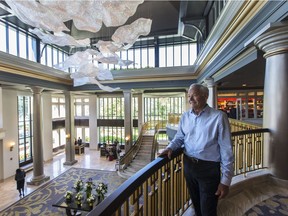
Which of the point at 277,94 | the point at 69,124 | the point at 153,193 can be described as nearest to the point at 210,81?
the point at 277,94

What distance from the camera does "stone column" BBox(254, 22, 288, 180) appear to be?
96.6 inches

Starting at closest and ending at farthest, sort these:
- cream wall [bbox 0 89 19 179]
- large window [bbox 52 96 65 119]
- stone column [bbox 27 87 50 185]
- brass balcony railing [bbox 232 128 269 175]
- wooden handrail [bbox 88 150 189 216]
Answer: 1. wooden handrail [bbox 88 150 189 216]
2. brass balcony railing [bbox 232 128 269 175]
3. stone column [bbox 27 87 50 185]
4. cream wall [bbox 0 89 19 179]
5. large window [bbox 52 96 65 119]

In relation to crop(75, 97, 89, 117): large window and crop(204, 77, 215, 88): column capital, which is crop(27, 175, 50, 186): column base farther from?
crop(75, 97, 89, 117): large window

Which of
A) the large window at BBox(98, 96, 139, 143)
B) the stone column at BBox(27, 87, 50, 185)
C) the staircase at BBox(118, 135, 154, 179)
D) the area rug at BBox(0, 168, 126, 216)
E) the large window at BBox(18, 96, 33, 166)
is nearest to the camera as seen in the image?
the area rug at BBox(0, 168, 126, 216)

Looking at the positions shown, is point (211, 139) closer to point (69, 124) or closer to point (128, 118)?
point (128, 118)

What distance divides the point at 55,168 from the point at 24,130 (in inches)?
137

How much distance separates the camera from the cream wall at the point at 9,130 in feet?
34.2

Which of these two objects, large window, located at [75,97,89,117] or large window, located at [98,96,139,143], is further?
large window, located at [75,97,89,117]

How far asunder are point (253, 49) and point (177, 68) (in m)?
6.18

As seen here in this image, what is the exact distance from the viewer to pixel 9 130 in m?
10.8

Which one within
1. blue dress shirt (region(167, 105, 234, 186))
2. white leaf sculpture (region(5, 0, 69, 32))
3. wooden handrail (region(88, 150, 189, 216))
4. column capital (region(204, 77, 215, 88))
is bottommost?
wooden handrail (region(88, 150, 189, 216))

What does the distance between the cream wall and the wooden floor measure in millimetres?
703

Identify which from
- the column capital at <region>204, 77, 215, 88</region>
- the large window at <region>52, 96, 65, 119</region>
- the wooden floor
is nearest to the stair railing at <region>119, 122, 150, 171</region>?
the wooden floor

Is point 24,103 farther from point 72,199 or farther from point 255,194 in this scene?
point 255,194
